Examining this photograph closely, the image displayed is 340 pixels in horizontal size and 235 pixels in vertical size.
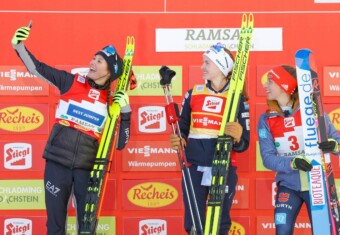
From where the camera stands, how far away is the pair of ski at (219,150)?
13.3ft

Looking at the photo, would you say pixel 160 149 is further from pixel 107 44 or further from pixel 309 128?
pixel 309 128

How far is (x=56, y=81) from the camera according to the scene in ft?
14.2

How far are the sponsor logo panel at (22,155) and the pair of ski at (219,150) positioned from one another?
1.18m

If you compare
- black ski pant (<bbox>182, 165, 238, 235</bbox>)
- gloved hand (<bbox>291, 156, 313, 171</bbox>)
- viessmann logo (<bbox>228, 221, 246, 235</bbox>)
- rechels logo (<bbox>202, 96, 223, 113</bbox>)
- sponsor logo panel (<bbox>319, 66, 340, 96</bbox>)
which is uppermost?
sponsor logo panel (<bbox>319, 66, 340, 96</bbox>)

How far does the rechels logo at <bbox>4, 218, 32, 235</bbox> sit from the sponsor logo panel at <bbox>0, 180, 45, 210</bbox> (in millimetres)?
105

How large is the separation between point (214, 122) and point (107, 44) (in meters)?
1.17

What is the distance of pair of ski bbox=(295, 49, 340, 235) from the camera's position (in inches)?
153

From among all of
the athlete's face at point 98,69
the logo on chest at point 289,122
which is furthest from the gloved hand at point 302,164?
the athlete's face at point 98,69

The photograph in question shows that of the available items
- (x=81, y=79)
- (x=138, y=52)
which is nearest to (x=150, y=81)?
(x=138, y=52)

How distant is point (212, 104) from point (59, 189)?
117 cm

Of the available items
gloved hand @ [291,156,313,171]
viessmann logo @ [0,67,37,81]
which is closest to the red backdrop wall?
viessmann logo @ [0,67,37,81]

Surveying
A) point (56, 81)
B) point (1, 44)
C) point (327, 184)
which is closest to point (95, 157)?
point (56, 81)

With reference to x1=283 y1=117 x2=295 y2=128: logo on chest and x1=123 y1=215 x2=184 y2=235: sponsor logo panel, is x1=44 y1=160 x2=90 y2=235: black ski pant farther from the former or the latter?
x1=283 y1=117 x2=295 y2=128: logo on chest

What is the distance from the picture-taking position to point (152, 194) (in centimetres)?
494
